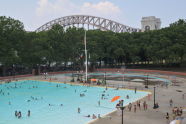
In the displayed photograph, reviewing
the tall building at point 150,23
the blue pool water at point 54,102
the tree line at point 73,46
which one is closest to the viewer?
the blue pool water at point 54,102

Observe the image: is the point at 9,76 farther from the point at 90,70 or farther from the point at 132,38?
the point at 132,38

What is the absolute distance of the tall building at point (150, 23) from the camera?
13762 centimetres

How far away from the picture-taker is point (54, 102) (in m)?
39.5

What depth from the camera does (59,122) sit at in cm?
2769

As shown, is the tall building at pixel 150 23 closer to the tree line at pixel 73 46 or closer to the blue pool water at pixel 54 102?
the tree line at pixel 73 46

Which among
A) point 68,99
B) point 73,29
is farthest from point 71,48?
point 68,99

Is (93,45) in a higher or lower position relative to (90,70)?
higher

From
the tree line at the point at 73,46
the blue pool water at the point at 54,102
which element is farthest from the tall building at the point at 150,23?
the blue pool water at the point at 54,102

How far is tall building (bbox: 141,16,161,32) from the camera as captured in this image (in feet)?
452

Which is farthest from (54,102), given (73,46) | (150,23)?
(150,23)

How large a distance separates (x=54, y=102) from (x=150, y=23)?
116347mm

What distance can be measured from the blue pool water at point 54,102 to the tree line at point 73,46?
17.1m

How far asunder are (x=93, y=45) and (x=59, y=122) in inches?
2418

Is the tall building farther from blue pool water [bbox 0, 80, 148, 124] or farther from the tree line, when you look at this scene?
blue pool water [bbox 0, 80, 148, 124]
